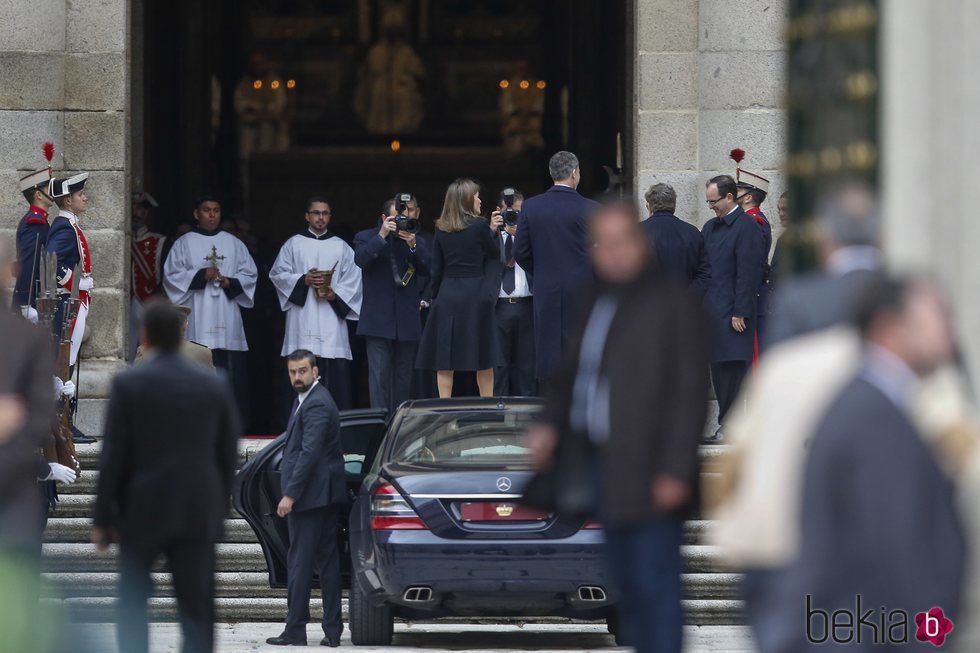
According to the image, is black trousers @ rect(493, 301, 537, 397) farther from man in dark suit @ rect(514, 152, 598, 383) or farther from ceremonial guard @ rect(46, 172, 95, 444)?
ceremonial guard @ rect(46, 172, 95, 444)

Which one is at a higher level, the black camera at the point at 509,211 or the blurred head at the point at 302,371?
the black camera at the point at 509,211

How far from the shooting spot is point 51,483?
46.0 feet

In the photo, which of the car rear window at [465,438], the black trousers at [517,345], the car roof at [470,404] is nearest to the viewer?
the car rear window at [465,438]

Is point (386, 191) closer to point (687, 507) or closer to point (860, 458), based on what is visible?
point (687, 507)

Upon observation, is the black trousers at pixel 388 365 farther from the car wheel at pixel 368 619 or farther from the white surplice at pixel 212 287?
the car wheel at pixel 368 619

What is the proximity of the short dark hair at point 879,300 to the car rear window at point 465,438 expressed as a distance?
22.5 ft

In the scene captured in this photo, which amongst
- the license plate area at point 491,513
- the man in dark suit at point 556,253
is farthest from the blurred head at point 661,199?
the license plate area at point 491,513

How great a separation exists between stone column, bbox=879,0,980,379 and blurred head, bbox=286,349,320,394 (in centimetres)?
697

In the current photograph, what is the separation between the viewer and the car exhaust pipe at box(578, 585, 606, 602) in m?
11.8

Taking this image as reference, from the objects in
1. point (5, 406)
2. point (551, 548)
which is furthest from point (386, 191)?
point (5, 406)

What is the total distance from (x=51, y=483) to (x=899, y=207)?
882 cm

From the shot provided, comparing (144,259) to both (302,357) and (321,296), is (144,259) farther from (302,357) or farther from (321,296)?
(302,357)

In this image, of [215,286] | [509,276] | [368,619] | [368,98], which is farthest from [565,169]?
[368,98]

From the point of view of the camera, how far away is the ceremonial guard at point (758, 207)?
52.1 feet
